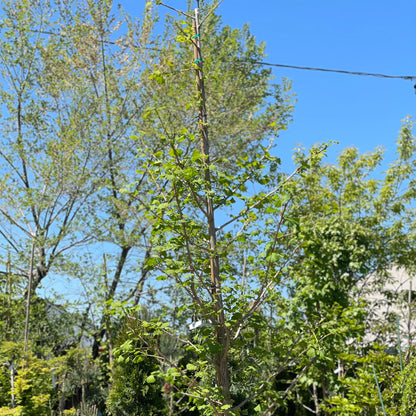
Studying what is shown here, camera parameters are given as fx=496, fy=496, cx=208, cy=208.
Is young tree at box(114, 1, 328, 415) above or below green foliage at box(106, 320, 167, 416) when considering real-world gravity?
above

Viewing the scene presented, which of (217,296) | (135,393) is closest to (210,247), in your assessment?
(217,296)

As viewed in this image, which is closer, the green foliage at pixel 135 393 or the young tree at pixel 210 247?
the young tree at pixel 210 247

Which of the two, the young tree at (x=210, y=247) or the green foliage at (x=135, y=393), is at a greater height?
the young tree at (x=210, y=247)

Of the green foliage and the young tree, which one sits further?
the green foliage

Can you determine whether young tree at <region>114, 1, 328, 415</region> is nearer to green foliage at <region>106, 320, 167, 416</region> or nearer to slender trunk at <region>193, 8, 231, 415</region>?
slender trunk at <region>193, 8, 231, 415</region>

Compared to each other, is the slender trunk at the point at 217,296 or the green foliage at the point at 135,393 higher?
the slender trunk at the point at 217,296

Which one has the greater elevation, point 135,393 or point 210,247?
point 210,247

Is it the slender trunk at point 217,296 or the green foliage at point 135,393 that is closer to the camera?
the slender trunk at point 217,296

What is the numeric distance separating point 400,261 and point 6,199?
25.3 feet

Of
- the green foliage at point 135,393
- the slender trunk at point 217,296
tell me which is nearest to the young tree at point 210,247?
the slender trunk at point 217,296

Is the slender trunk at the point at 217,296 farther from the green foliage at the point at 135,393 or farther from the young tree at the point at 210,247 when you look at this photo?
the green foliage at the point at 135,393

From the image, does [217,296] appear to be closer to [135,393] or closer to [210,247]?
[210,247]

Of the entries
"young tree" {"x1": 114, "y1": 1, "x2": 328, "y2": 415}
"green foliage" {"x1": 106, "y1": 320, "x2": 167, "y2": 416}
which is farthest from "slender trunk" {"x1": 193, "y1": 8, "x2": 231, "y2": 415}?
"green foliage" {"x1": 106, "y1": 320, "x2": 167, "y2": 416}

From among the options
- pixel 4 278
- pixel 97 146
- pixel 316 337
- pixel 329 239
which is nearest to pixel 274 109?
pixel 97 146
